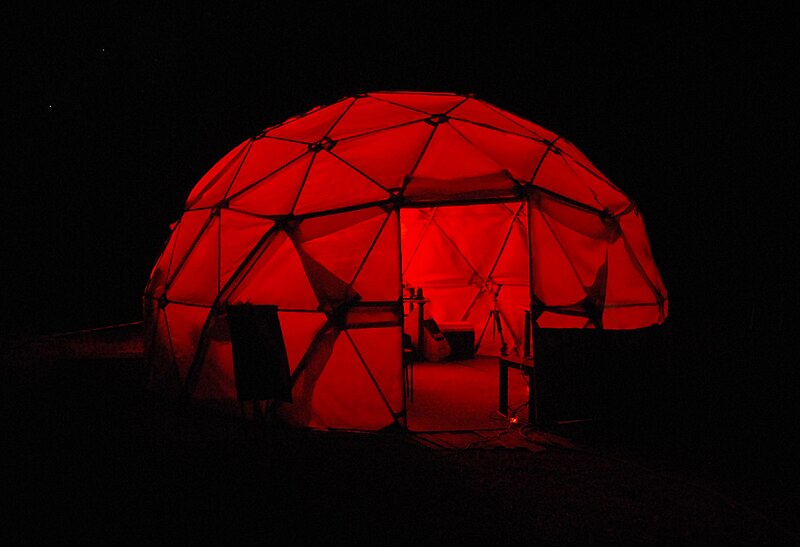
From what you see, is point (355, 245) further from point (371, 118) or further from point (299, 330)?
point (371, 118)

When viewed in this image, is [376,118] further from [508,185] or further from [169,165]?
[169,165]

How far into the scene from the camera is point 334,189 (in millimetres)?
6887

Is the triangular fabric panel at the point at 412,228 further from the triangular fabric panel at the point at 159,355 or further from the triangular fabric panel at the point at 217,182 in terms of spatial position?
the triangular fabric panel at the point at 159,355

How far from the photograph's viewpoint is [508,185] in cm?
676

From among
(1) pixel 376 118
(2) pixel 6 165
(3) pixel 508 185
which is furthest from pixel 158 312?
(2) pixel 6 165

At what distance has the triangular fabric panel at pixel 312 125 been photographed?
790 centimetres

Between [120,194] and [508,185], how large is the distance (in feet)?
74.1

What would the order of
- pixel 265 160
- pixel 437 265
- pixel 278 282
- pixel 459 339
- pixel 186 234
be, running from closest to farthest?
1. pixel 278 282
2. pixel 265 160
3. pixel 186 234
4. pixel 459 339
5. pixel 437 265

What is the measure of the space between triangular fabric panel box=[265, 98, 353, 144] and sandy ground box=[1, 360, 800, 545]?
12.8 feet

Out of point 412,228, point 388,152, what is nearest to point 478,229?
point 412,228

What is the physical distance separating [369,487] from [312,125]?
5279 millimetres

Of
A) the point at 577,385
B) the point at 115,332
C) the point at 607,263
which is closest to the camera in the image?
the point at 577,385

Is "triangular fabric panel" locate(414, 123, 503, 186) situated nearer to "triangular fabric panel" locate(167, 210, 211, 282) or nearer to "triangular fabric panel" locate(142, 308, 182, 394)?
"triangular fabric panel" locate(167, 210, 211, 282)

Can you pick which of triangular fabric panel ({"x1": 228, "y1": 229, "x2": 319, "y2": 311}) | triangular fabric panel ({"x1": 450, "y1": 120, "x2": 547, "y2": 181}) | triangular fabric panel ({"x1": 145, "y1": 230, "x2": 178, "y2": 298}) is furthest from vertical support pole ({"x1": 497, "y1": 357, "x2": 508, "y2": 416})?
triangular fabric panel ({"x1": 145, "y1": 230, "x2": 178, "y2": 298})
